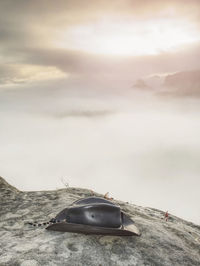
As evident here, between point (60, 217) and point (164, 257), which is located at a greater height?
point (60, 217)

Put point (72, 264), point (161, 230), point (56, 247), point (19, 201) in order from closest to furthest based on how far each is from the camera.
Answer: point (72, 264) → point (56, 247) → point (161, 230) → point (19, 201)

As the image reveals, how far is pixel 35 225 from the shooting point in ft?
16.9

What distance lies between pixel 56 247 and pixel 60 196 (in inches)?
119

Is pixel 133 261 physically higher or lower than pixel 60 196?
lower

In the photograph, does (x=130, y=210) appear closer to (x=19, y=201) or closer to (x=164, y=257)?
(x=164, y=257)

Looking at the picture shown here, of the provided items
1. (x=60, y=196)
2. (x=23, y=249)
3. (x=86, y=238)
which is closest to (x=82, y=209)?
(x=86, y=238)

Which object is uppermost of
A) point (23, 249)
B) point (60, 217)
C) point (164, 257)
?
point (60, 217)

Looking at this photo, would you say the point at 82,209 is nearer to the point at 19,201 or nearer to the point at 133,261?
the point at 133,261

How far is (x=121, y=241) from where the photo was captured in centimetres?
Answer: 437

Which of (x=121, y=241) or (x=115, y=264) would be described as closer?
(x=115, y=264)

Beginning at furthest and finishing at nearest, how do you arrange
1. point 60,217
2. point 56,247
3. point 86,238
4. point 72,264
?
point 60,217, point 86,238, point 56,247, point 72,264

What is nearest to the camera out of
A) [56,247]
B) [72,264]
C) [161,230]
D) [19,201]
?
[72,264]

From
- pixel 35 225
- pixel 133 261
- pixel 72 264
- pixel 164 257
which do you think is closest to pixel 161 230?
pixel 164 257

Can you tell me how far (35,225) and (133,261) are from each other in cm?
231
